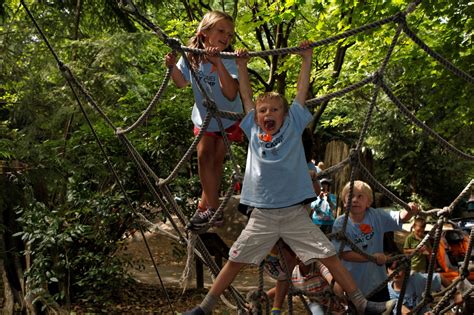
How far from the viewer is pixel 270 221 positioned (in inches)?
96.0

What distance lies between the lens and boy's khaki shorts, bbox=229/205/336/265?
2.41m

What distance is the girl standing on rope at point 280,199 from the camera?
7.89 feet

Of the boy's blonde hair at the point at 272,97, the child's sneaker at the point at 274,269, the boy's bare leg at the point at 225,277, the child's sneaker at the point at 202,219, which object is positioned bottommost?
the child's sneaker at the point at 274,269

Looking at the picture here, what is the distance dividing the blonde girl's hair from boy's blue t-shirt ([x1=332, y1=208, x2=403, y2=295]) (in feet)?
3.53

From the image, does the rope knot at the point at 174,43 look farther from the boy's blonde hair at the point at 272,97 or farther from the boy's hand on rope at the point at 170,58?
the boy's blonde hair at the point at 272,97

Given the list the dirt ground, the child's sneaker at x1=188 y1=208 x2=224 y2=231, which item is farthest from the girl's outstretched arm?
the dirt ground

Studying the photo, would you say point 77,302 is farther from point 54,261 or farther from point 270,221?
point 270,221

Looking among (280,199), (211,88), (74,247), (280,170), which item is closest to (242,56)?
(211,88)

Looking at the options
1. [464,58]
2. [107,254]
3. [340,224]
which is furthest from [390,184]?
[340,224]

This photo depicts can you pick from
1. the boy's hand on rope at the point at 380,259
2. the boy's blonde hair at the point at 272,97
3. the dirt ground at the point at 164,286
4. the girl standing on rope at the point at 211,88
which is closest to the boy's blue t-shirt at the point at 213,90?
the girl standing on rope at the point at 211,88

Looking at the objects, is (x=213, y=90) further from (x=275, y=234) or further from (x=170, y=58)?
(x=275, y=234)

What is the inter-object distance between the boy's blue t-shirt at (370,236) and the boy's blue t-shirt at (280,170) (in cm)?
68

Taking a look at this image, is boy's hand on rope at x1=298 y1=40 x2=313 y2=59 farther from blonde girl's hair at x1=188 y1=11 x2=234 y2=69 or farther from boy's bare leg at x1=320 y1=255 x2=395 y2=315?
boy's bare leg at x1=320 y1=255 x2=395 y2=315

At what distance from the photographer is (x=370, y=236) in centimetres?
300
